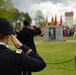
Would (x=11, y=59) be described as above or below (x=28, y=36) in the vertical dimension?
above

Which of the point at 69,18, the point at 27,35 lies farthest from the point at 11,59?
the point at 69,18

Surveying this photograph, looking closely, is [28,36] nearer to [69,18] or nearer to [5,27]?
[5,27]

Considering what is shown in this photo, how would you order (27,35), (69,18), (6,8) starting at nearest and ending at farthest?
1. (27,35)
2. (6,8)
3. (69,18)

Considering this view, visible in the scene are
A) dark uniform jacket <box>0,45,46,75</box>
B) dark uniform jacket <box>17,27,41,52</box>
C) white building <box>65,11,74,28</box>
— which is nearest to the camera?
→ dark uniform jacket <box>0,45,46,75</box>

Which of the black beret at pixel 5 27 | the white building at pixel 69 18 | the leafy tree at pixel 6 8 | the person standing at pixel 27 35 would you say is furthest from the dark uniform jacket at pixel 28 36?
the white building at pixel 69 18

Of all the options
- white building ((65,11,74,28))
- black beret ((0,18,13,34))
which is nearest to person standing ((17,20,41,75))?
black beret ((0,18,13,34))

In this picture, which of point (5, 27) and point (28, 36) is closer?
point (5, 27)

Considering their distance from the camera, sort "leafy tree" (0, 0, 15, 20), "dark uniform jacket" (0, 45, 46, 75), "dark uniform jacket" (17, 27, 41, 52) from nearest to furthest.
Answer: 1. "dark uniform jacket" (0, 45, 46, 75)
2. "dark uniform jacket" (17, 27, 41, 52)
3. "leafy tree" (0, 0, 15, 20)

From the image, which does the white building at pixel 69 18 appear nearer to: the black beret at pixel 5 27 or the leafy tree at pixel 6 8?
the leafy tree at pixel 6 8

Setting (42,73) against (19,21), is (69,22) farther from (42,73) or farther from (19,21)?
(42,73)

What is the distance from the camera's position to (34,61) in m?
3.15

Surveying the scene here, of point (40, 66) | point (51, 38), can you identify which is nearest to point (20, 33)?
point (40, 66)

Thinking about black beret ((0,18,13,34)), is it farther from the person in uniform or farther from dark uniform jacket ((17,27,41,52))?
dark uniform jacket ((17,27,41,52))

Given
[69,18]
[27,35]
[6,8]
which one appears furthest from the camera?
[69,18]
